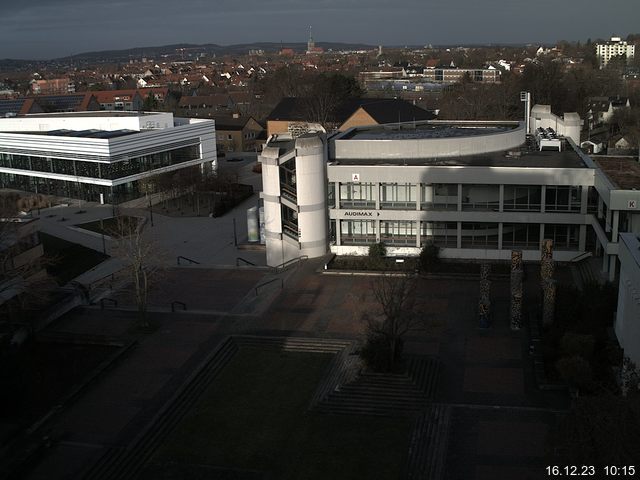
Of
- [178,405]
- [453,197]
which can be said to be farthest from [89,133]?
[178,405]

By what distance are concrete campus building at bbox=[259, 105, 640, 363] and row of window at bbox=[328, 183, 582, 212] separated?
54mm

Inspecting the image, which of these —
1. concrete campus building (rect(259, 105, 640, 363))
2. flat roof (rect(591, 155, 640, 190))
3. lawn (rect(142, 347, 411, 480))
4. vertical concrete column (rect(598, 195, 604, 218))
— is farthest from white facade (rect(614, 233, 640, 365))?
concrete campus building (rect(259, 105, 640, 363))

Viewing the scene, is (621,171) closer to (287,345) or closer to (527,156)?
(527,156)

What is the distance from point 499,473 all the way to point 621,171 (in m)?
22.5

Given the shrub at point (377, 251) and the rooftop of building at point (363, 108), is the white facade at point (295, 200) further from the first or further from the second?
the rooftop of building at point (363, 108)

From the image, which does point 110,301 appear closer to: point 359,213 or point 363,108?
point 359,213

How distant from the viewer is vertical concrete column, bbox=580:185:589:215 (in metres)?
37.1

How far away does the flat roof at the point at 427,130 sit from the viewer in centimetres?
4530

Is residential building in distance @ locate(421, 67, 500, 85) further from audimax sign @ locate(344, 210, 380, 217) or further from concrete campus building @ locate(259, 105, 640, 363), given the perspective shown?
audimax sign @ locate(344, 210, 380, 217)

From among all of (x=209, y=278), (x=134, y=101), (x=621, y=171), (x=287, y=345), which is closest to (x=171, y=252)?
(x=209, y=278)

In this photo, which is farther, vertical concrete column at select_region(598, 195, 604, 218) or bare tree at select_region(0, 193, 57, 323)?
vertical concrete column at select_region(598, 195, 604, 218)

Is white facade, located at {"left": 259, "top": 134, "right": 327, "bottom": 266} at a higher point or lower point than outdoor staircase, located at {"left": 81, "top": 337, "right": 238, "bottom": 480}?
higher

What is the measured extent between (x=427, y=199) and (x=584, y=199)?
8149 millimetres

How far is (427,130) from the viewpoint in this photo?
4925 centimetres
